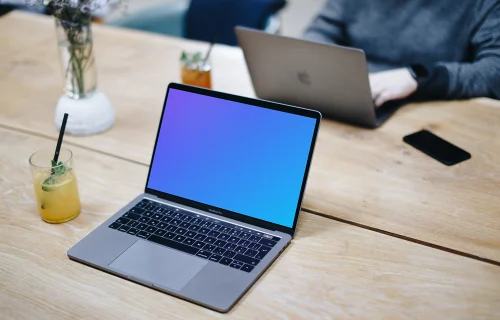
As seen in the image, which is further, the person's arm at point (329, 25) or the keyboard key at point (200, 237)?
the person's arm at point (329, 25)

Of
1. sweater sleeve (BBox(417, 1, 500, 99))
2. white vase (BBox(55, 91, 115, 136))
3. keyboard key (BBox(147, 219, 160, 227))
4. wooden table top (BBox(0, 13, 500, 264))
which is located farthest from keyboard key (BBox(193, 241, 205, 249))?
sweater sleeve (BBox(417, 1, 500, 99))

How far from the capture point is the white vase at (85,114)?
1487 mm

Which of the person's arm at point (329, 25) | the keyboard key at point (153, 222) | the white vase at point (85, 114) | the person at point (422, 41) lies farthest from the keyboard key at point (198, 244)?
the person's arm at point (329, 25)

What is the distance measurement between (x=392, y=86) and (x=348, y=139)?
0.24 metres

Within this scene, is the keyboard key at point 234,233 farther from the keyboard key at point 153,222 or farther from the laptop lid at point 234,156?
the keyboard key at point 153,222

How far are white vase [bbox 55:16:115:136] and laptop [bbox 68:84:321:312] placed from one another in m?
0.34

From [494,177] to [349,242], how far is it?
435 mm

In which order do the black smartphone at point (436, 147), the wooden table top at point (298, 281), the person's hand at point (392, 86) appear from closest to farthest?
the wooden table top at point (298, 281) < the black smartphone at point (436, 147) < the person's hand at point (392, 86)

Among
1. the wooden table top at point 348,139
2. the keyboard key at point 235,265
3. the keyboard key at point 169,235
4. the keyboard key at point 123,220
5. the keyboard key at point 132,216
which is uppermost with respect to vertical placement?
the keyboard key at point 235,265

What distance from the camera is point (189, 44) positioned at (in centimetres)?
202

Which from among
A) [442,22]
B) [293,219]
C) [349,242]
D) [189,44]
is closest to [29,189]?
[293,219]

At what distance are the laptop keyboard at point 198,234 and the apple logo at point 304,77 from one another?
1.71 feet

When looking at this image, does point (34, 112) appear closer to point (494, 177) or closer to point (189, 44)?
point (189, 44)

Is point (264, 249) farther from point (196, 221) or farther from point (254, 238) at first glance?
point (196, 221)
